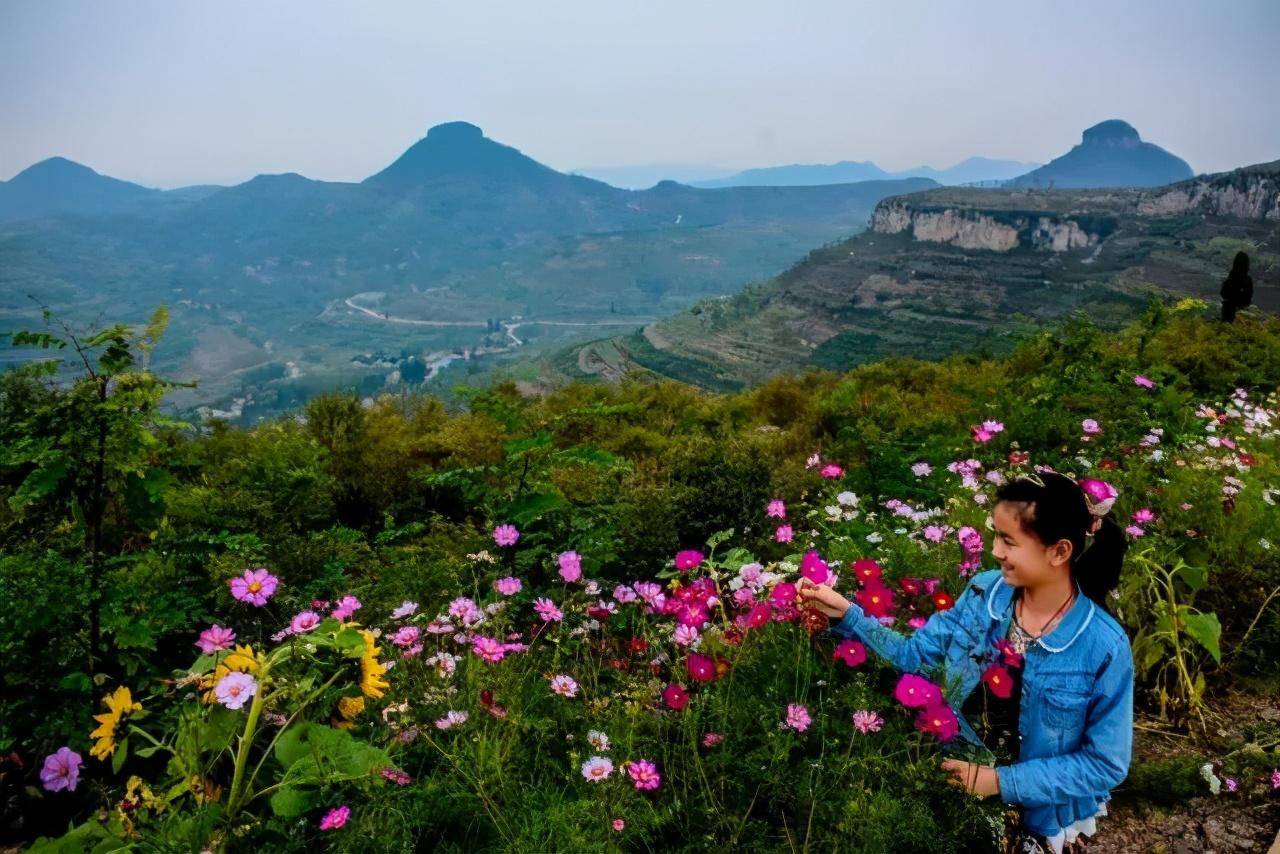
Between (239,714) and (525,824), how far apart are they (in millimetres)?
785

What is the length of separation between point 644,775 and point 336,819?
682 mm

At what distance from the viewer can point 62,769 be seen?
1697 millimetres

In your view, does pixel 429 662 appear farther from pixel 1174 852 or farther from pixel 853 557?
pixel 1174 852

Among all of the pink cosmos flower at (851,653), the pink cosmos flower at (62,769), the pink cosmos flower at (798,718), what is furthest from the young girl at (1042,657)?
the pink cosmos flower at (62,769)

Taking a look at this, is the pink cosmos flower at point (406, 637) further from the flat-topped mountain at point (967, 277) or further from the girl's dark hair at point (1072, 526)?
the flat-topped mountain at point (967, 277)

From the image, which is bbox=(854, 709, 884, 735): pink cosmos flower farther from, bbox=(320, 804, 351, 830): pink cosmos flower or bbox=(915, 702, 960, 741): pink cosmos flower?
bbox=(320, 804, 351, 830): pink cosmos flower

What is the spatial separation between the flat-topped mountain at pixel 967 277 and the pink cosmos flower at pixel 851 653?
213 ft

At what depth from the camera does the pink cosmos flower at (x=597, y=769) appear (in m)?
1.62

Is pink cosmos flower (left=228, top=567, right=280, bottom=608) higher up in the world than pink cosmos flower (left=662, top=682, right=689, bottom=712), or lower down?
higher up

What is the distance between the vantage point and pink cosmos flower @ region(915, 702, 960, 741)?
1603 mm

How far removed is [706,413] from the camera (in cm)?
829

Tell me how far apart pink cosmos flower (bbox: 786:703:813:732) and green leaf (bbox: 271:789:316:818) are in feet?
3.74

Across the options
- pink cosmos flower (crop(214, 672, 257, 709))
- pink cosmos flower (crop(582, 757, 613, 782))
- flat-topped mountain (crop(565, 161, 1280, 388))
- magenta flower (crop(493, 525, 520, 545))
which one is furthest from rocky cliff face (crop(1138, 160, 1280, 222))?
pink cosmos flower (crop(214, 672, 257, 709))

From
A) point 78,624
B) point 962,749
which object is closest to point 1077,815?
point 962,749
